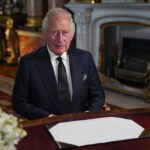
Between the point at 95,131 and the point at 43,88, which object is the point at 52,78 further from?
the point at 95,131

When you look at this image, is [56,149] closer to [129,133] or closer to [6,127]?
[129,133]

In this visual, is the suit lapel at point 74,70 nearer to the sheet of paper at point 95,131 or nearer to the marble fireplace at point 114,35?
the sheet of paper at point 95,131

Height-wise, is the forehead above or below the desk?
above

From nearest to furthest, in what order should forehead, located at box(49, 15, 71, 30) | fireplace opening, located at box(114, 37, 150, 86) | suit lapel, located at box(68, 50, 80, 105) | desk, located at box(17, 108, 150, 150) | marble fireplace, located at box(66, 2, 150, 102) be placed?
desk, located at box(17, 108, 150, 150), forehead, located at box(49, 15, 71, 30), suit lapel, located at box(68, 50, 80, 105), marble fireplace, located at box(66, 2, 150, 102), fireplace opening, located at box(114, 37, 150, 86)

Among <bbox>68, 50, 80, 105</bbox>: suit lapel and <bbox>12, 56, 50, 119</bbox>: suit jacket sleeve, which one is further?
<bbox>68, 50, 80, 105</bbox>: suit lapel

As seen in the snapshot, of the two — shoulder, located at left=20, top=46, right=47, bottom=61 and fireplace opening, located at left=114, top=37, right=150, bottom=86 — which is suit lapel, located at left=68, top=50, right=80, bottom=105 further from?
fireplace opening, located at left=114, top=37, right=150, bottom=86

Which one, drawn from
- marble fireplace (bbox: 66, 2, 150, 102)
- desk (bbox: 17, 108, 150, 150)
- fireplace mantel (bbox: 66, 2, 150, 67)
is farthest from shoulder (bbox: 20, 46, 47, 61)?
fireplace mantel (bbox: 66, 2, 150, 67)

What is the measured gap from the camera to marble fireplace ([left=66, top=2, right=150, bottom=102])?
3897 mm

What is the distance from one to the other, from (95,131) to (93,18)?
3207 millimetres

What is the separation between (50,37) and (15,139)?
1024 millimetres

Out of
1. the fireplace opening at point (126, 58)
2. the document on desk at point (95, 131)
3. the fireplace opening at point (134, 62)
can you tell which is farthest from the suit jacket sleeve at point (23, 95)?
the fireplace opening at point (134, 62)

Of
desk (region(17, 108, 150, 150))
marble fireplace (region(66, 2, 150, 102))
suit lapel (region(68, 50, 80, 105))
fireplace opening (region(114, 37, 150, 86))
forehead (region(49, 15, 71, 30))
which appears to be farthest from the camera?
fireplace opening (region(114, 37, 150, 86))

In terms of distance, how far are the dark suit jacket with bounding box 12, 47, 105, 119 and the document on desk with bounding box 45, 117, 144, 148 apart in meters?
0.37

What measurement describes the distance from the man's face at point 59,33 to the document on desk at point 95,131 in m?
0.50
